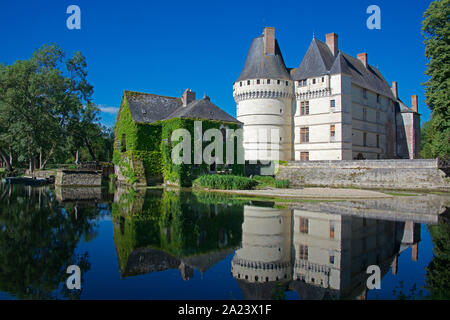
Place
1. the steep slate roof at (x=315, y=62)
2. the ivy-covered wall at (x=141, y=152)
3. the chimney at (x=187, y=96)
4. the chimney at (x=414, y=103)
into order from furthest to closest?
the chimney at (x=414, y=103) < the steep slate roof at (x=315, y=62) < the chimney at (x=187, y=96) < the ivy-covered wall at (x=141, y=152)

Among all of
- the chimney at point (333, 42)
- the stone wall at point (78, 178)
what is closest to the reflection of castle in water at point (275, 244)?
the stone wall at point (78, 178)

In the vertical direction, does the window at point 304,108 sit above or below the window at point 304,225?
above

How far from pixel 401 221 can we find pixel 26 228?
1087 cm

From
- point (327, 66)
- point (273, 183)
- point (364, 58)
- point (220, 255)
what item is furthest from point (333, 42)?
point (220, 255)

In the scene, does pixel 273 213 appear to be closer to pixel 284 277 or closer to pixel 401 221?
pixel 401 221

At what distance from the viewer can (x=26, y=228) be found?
9070mm

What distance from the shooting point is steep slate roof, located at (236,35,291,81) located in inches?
1296

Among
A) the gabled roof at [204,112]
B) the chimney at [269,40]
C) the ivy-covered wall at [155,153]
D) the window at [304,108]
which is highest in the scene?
the chimney at [269,40]

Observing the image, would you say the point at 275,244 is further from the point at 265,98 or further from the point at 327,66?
the point at 327,66

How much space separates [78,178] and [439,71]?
25.9 m

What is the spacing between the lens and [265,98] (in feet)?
108

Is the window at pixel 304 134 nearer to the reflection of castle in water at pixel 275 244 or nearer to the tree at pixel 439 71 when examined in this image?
the tree at pixel 439 71

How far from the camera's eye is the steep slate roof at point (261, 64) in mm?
32906
